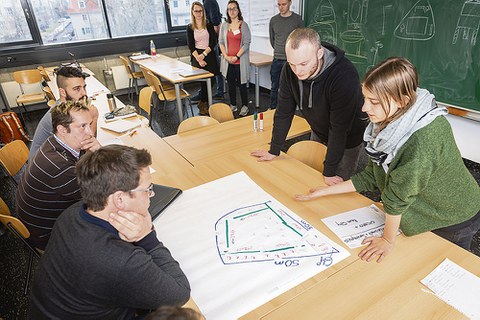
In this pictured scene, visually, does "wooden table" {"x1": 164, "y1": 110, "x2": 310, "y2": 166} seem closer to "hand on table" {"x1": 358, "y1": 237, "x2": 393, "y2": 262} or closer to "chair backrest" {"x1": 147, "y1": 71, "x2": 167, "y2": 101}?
"hand on table" {"x1": 358, "y1": 237, "x2": 393, "y2": 262}

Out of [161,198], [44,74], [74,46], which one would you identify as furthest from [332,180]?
[74,46]

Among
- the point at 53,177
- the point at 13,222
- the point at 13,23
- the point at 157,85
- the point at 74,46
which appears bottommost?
the point at 157,85

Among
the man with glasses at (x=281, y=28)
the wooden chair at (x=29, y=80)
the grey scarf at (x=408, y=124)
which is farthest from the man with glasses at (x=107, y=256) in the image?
the wooden chair at (x=29, y=80)

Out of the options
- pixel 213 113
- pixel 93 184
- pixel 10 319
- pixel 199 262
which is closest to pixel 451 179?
pixel 199 262

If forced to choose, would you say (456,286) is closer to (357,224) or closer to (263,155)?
(357,224)

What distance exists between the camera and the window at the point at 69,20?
221 inches

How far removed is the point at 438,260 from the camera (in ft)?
3.88

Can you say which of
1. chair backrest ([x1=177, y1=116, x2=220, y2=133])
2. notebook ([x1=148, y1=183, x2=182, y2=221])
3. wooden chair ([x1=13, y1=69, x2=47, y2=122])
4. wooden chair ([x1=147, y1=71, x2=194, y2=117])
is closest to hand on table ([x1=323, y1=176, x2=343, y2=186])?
notebook ([x1=148, y1=183, x2=182, y2=221])

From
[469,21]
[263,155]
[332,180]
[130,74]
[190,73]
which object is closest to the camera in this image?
[332,180]

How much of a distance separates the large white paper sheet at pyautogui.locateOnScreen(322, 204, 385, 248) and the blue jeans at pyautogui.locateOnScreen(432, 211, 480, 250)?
26 cm

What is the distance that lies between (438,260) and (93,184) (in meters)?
1.29

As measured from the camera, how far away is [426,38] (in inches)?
127

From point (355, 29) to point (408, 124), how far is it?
333 cm

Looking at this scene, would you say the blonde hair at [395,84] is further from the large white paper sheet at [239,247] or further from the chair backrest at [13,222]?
the chair backrest at [13,222]
